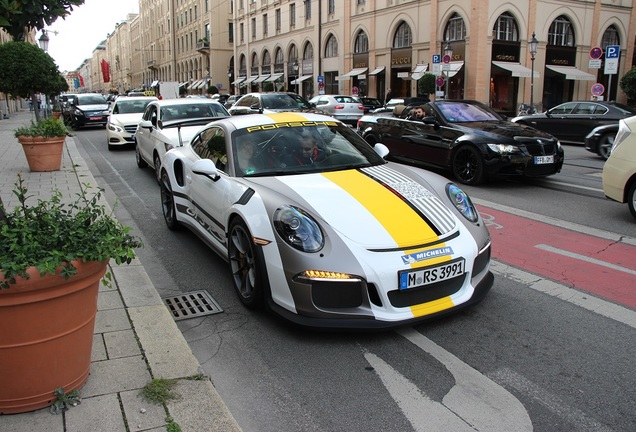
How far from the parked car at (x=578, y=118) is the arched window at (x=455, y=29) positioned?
18.6m

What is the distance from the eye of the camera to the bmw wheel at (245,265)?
3.98 meters

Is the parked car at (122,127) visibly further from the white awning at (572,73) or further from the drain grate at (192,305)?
the white awning at (572,73)

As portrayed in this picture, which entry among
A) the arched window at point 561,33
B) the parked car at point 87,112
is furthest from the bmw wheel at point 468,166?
the arched window at point 561,33

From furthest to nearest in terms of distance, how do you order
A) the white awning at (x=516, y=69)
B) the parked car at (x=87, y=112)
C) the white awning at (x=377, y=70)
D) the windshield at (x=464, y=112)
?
1. the white awning at (x=377, y=70)
2. the white awning at (x=516, y=69)
3. the parked car at (x=87, y=112)
4. the windshield at (x=464, y=112)

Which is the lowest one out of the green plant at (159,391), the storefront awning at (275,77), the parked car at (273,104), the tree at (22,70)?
Result: the green plant at (159,391)

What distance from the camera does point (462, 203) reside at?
14.7 feet

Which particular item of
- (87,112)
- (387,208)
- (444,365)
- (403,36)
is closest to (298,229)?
(387,208)

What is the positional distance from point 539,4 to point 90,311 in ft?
125

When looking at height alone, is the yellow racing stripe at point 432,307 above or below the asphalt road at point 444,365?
above

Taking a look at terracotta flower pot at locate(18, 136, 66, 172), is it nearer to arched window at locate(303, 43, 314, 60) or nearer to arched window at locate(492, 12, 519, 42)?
arched window at locate(492, 12, 519, 42)

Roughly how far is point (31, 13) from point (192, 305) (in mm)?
2445


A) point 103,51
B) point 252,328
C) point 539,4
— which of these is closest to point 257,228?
point 252,328

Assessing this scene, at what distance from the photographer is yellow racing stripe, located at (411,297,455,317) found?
3.64 m

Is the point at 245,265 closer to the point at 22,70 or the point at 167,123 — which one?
the point at 167,123
